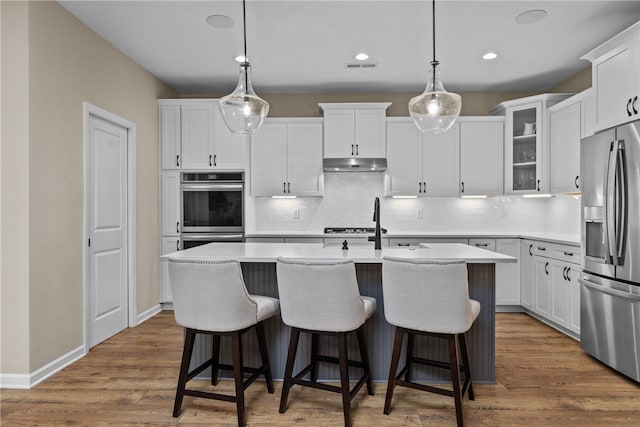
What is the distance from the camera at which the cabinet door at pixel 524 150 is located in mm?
4570

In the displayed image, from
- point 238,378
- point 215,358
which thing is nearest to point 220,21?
A: point 215,358

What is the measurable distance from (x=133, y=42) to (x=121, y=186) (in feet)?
4.50

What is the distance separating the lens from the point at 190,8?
10.2ft

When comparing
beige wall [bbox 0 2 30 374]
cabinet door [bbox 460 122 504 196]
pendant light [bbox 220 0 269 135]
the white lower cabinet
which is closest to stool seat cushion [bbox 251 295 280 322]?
pendant light [bbox 220 0 269 135]

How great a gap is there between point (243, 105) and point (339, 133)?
7.89ft

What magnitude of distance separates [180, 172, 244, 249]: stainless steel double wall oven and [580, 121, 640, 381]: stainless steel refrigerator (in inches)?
136

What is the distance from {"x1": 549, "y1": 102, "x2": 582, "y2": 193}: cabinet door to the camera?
3.96 m

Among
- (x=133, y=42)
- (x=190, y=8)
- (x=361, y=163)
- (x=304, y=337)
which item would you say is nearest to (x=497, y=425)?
(x=304, y=337)

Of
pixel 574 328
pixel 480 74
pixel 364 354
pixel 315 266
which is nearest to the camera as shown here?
pixel 315 266

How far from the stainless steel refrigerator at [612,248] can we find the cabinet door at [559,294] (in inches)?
20.2

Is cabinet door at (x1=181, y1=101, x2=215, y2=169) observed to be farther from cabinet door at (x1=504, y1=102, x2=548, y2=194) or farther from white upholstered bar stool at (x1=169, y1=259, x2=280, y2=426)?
cabinet door at (x1=504, y1=102, x2=548, y2=194)

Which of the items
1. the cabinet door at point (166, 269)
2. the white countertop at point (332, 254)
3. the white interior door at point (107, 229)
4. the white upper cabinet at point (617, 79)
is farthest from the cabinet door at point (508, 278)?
the white interior door at point (107, 229)

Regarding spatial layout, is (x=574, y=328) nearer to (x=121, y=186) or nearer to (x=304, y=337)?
(x=304, y=337)

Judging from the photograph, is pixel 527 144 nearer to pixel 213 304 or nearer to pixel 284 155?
pixel 284 155
